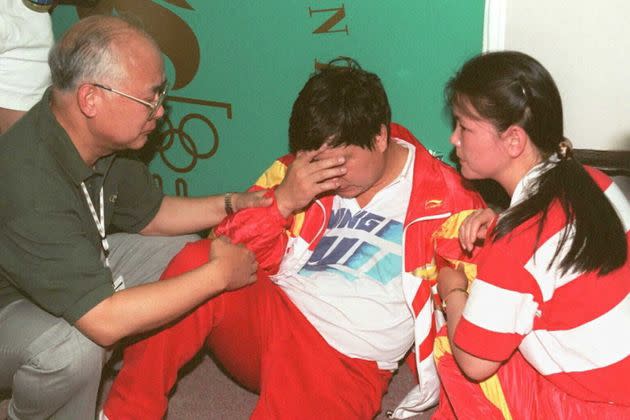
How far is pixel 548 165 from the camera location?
149cm

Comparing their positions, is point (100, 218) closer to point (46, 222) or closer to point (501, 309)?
point (46, 222)

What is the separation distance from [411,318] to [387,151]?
16.3 inches

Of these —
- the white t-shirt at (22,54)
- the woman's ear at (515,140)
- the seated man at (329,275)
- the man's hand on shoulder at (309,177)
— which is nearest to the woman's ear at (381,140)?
the seated man at (329,275)

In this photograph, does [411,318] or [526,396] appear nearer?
[526,396]

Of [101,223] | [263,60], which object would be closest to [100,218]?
[101,223]

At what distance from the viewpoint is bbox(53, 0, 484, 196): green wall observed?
211 cm

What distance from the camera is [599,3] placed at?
1.91 m

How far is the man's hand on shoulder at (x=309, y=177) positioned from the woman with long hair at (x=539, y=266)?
319 millimetres

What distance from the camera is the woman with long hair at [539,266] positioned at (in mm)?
1398

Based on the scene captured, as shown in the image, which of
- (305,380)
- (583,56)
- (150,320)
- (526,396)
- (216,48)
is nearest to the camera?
(526,396)

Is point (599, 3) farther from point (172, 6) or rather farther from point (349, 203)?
point (172, 6)

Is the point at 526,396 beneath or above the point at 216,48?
beneath

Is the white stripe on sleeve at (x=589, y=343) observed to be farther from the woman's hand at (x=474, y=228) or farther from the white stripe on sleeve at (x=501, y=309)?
the woman's hand at (x=474, y=228)

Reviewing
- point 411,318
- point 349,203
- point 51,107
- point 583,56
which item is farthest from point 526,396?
point 51,107
